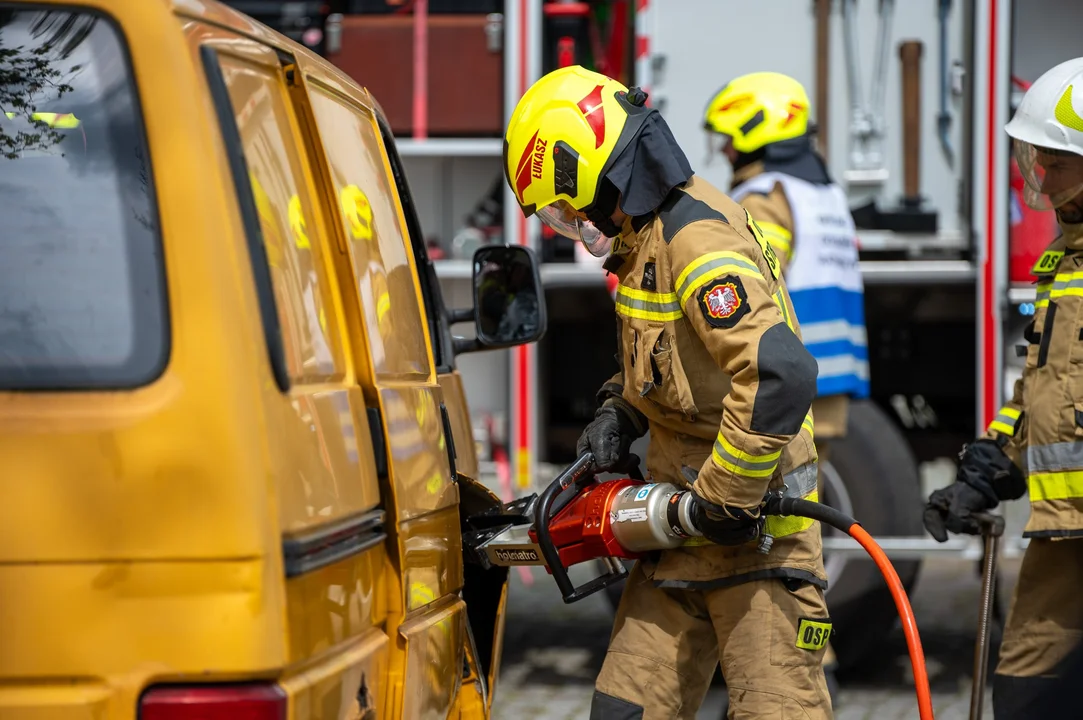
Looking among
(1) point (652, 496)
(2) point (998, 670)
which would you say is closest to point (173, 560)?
(1) point (652, 496)

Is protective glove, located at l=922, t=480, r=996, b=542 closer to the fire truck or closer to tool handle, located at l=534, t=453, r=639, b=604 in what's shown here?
tool handle, located at l=534, t=453, r=639, b=604

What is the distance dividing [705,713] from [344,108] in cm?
281

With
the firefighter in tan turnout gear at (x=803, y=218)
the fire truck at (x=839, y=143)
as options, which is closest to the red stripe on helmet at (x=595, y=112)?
the firefighter in tan turnout gear at (x=803, y=218)

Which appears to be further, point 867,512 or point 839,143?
point 839,143

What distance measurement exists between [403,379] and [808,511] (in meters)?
0.86

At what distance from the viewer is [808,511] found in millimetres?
2701

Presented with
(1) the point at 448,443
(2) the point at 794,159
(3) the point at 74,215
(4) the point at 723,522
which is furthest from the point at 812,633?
(2) the point at 794,159

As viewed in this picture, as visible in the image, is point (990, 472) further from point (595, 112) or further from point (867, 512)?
point (867, 512)

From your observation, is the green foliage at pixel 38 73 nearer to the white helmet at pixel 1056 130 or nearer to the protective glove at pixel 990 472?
the white helmet at pixel 1056 130

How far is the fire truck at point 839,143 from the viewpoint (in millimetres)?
5086

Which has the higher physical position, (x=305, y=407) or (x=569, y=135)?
(x=569, y=135)

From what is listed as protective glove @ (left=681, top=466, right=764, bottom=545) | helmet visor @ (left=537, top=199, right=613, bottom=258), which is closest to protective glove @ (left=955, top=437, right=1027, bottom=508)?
protective glove @ (left=681, top=466, right=764, bottom=545)

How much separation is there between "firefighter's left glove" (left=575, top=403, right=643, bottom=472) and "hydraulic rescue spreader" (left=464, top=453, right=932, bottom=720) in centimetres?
4

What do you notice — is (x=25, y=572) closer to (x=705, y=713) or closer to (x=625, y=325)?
(x=625, y=325)
